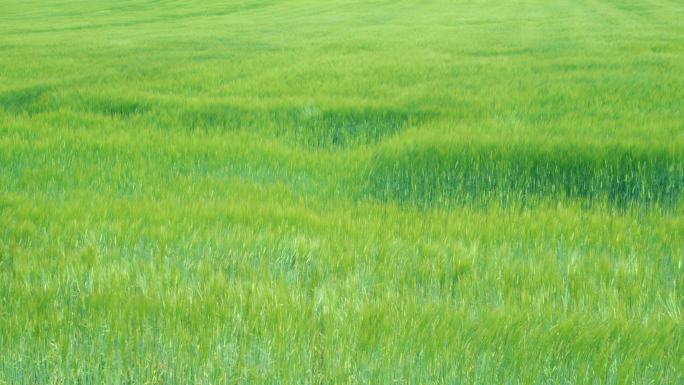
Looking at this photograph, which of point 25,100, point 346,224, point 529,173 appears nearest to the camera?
point 346,224

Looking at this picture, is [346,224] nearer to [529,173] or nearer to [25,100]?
[529,173]

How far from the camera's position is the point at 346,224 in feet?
12.6

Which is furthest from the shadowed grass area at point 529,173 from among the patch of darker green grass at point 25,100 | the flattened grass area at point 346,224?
the patch of darker green grass at point 25,100

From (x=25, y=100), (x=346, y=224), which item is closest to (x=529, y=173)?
(x=346, y=224)

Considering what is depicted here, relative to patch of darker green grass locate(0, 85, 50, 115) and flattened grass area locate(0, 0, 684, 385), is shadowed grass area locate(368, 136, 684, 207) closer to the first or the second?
flattened grass area locate(0, 0, 684, 385)

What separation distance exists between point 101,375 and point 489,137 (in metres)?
4.11

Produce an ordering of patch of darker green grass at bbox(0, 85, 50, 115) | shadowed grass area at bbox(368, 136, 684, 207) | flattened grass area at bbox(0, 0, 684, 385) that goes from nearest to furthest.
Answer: flattened grass area at bbox(0, 0, 684, 385), shadowed grass area at bbox(368, 136, 684, 207), patch of darker green grass at bbox(0, 85, 50, 115)

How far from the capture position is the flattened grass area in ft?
7.59

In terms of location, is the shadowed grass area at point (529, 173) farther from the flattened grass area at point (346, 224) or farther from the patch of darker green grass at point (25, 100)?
the patch of darker green grass at point (25, 100)

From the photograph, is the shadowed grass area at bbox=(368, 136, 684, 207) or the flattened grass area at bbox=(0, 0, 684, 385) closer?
the flattened grass area at bbox=(0, 0, 684, 385)

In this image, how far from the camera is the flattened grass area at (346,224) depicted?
91.1 inches

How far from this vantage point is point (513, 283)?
3.02 metres

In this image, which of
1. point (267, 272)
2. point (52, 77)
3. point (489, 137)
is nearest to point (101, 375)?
point (267, 272)

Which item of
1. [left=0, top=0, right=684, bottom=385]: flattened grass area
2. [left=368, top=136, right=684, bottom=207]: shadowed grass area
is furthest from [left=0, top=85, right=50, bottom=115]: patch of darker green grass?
[left=368, top=136, right=684, bottom=207]: shadowed grass area
